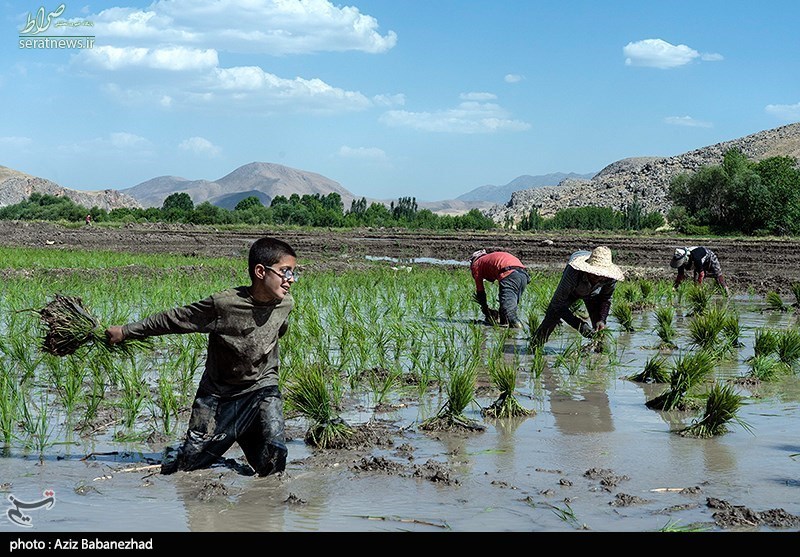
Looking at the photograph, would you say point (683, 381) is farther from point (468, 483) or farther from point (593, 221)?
point (593, 221)

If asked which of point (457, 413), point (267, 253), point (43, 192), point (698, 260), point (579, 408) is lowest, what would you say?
point (579, 408)

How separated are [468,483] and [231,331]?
1263 millimetres

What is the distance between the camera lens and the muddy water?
351 cm

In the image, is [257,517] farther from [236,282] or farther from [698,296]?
[236,282]

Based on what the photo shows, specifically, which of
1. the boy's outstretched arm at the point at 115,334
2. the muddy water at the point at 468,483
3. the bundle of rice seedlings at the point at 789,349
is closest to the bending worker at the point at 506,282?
the bundle of rice seedlings at the point at 789,349

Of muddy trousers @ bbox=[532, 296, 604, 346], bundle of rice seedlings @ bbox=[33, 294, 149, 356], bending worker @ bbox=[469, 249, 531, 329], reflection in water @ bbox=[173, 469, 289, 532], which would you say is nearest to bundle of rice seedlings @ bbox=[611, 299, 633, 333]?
bending worker @ bbox=[469, 249, 531, 329]

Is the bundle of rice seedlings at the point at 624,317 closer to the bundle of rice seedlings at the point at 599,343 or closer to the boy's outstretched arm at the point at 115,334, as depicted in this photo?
the bundle of rice seedlings at the point at 599,343

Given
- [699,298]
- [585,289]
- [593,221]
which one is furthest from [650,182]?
[585,289]

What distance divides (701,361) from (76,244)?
21.8 metres

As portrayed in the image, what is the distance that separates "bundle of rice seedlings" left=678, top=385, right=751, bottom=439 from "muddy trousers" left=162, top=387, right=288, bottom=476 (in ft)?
7.85

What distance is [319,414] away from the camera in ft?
15.5

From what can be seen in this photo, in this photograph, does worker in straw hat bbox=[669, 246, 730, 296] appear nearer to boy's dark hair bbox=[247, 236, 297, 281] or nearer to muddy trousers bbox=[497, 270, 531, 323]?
muddy trousers bbox=[497, 270, 531, 323]
